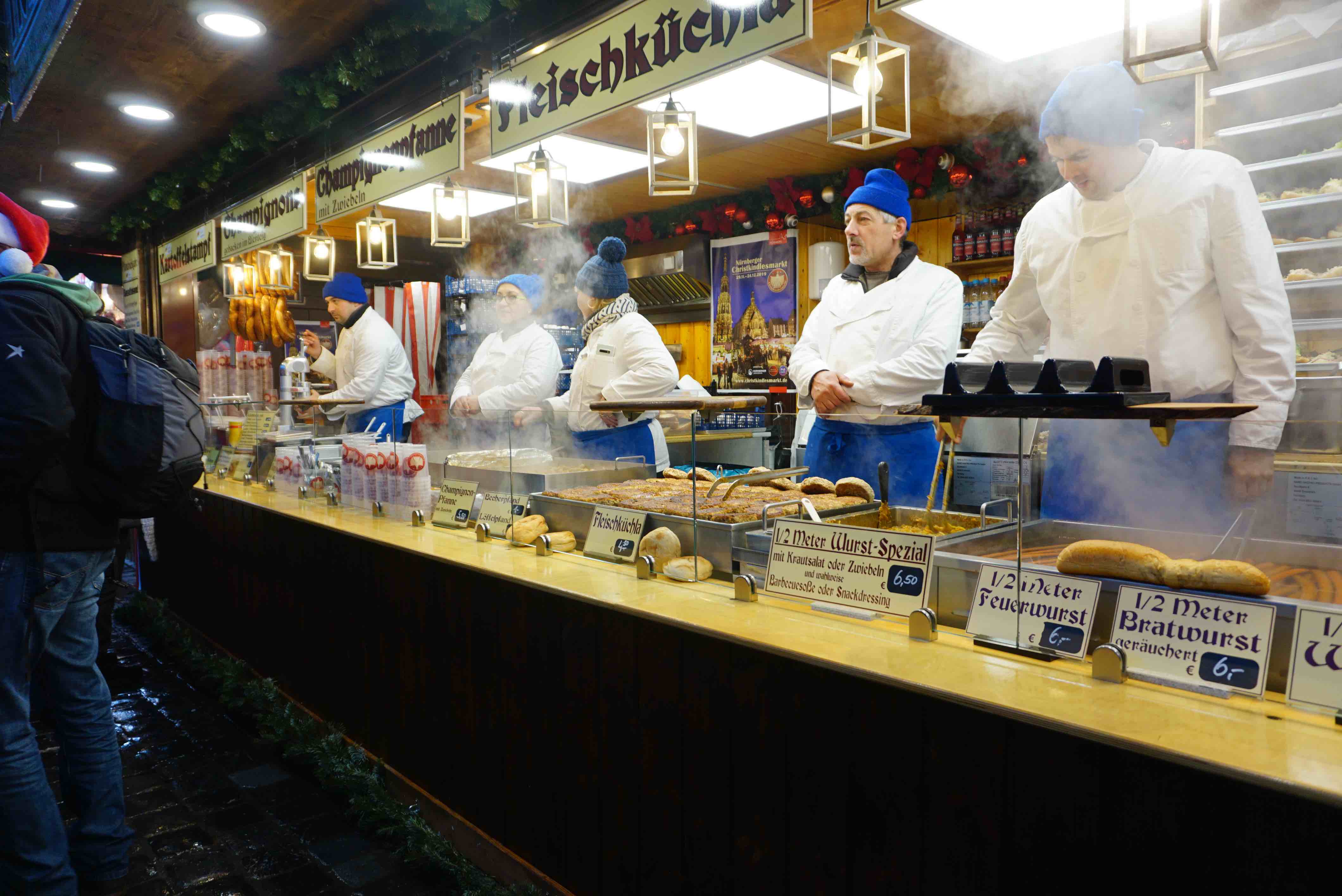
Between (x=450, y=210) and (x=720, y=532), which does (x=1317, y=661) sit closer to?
(x=720, y=532)

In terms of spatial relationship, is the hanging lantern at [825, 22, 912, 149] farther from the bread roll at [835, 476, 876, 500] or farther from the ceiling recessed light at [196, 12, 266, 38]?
the ceiling recessed light at [196, 12, 266, 38]

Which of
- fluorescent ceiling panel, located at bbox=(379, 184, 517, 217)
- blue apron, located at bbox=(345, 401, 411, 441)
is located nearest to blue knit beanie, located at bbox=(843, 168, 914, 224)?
blue apron, located at bbox=(345, 401, 411, 441)

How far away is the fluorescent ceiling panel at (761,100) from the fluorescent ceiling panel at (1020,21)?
2.60 feet

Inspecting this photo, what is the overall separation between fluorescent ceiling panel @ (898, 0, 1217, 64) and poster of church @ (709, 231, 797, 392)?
4.08 metres

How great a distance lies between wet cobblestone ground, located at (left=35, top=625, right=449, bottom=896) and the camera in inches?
98.8

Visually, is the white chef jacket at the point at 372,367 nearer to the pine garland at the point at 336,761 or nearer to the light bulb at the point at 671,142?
the pine garland at the point at 336,761

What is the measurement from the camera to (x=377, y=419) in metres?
5.67

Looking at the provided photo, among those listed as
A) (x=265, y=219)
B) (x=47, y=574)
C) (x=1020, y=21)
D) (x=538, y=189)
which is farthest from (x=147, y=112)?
(x=1020, y=21)

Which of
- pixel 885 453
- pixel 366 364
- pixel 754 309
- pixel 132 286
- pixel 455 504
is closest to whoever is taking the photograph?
pixel 885 453

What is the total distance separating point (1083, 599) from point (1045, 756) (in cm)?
29

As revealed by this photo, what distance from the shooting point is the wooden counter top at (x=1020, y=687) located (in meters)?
Result: 1.02

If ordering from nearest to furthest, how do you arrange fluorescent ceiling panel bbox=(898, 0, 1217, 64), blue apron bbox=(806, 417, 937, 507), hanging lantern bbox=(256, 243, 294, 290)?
blue apron bbox=(806, 417, 937, 507) → fluorescent ceiling panel bbox=(898, 0, 1217, 64) → hanging lantern bbox=(256, 243, 294, 290)

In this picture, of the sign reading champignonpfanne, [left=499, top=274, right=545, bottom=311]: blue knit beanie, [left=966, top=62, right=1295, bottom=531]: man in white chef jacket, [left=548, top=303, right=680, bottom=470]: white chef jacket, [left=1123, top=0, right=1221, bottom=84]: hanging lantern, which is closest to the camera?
the sign reading champignonpfanne

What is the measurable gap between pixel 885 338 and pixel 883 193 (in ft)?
1.72
